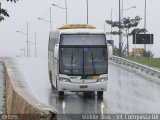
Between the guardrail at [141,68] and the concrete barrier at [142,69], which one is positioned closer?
the concrete barrier at [142,69]

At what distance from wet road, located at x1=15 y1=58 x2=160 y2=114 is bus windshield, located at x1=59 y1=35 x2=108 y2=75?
4.47 feet

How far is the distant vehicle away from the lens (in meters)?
29.0

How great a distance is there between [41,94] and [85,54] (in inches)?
142

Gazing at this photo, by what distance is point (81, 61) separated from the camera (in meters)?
29.2

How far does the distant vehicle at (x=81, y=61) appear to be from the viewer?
95.2ft

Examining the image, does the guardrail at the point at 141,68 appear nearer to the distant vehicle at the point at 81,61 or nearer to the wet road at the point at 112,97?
the wet road at the point at 112,97

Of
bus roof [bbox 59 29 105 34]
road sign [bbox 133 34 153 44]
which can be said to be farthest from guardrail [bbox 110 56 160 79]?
bus roof [bbox 59 29 105 34]

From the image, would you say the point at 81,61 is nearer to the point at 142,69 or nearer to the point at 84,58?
the point at 84,58

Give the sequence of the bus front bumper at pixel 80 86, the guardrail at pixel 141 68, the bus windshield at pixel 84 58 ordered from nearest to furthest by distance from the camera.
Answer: the bus front bumper at pixel 80 86
the bus windshield at pixel 84 58
the guardrail at pixel 141 68

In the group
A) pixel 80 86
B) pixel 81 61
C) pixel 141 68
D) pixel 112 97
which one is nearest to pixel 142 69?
pixel 141 68

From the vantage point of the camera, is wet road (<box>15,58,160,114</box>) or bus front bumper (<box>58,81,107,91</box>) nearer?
wet road (<box>15,58,160,114</box>)

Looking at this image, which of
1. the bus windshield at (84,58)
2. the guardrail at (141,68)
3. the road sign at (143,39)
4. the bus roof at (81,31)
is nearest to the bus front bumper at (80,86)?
the bus windshield at (84,58)

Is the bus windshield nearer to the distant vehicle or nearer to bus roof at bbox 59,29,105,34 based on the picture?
the distant vehicle

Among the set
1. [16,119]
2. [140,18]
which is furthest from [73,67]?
[140,18]
